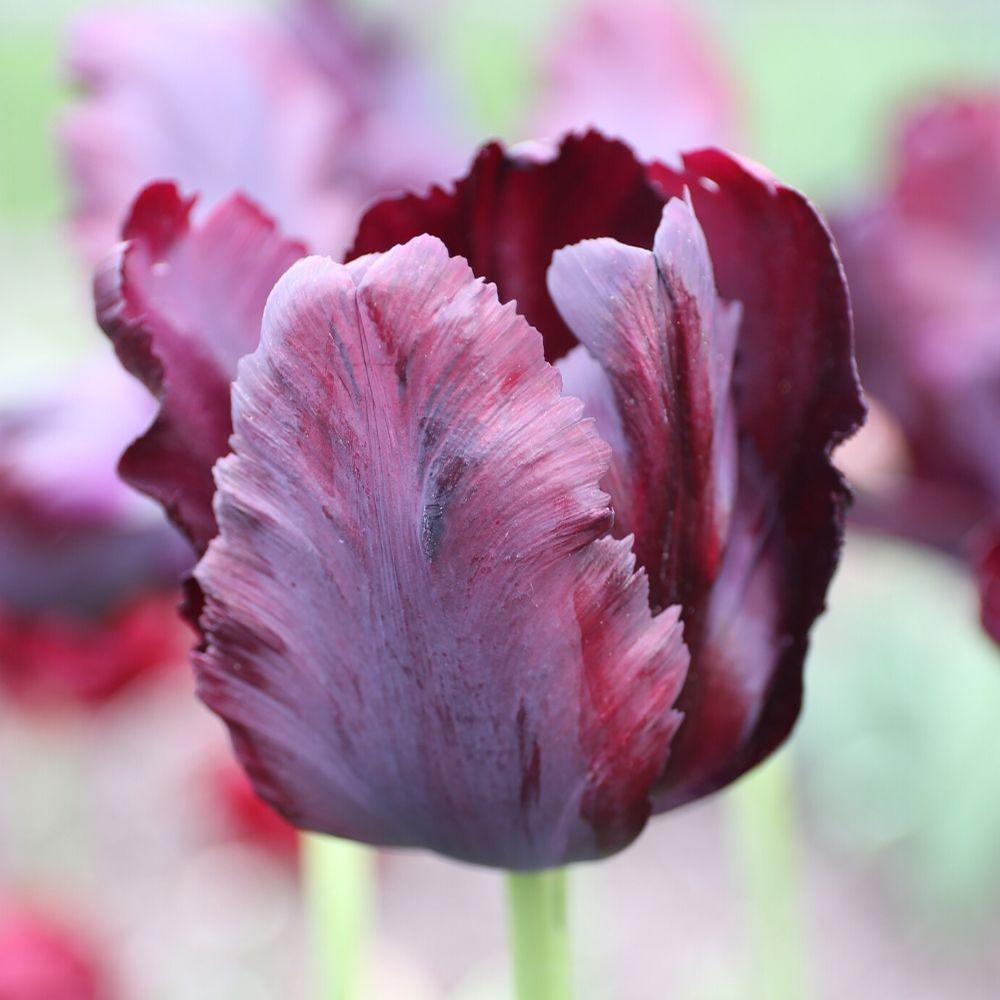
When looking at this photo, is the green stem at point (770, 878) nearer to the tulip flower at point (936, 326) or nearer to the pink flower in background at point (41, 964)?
the tulip flower at point (936, 326)

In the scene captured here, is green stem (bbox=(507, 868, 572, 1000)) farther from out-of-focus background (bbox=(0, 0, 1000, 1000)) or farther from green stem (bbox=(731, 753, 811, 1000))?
out-of-focus background (bbox=(0, 0, 1000, 1000))

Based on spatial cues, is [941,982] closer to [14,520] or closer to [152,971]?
[152,971]

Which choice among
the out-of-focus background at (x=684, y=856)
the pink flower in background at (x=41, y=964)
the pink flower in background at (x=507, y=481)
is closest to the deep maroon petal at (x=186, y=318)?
the pink flower in background at (x=507, y=481)

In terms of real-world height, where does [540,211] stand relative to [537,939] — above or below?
above

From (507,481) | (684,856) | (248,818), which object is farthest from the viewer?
(684,856)

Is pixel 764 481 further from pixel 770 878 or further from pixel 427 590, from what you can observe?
pixel 770 878

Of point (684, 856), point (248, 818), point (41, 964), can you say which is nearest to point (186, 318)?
point (41, 964)

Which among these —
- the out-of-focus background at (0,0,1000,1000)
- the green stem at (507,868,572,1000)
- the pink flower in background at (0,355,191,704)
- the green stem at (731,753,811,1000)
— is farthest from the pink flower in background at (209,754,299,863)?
the green stem at (507,868,572,1000)
